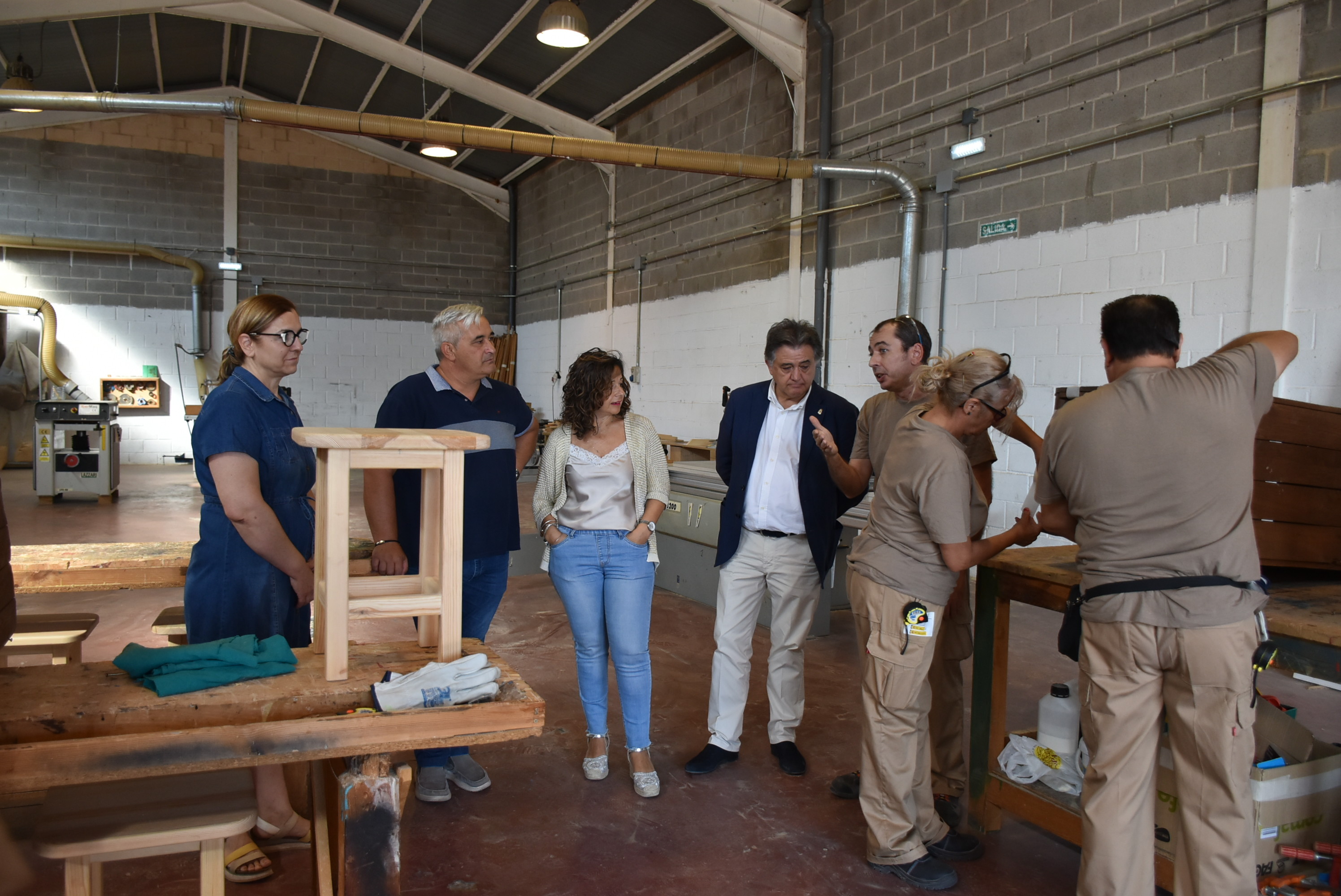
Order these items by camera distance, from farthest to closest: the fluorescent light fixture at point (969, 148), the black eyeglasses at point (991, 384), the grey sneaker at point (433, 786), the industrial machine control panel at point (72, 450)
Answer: the industrial machine control panel at point (72, 450)
the fluorescent light fixture at point (969, 148)
the grey sneaker at point (433, 786)
the black eyeglasses at point (991, 384)

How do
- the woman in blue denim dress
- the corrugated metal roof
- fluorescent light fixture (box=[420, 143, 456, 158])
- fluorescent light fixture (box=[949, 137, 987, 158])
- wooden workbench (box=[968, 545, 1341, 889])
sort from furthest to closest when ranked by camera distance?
fluorescent light fixture (box=[420, 143, 456, 158]) < the corrugated metal roof < fluorescent light fixture (box=[949, 137, 987, 158]) < the woman in blue denim dress < wooden workbench (box=[968, 545, 1341, 889])

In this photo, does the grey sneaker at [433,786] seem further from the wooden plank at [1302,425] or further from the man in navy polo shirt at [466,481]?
the wooden plank at [1302,425]

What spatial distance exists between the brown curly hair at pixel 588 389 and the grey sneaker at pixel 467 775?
1038 millimetres

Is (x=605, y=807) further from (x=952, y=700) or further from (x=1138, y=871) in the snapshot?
(x=1138, y=871)

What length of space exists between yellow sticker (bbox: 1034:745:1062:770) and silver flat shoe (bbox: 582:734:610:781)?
1207 millimetres

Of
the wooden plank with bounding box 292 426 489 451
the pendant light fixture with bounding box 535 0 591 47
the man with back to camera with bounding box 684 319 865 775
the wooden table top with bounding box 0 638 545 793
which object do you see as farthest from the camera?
the pendant light fixture with bounding box 535 0 591 47

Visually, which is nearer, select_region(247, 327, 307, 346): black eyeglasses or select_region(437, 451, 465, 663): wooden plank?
select_region(437, 451, 465, 663): wooden plank

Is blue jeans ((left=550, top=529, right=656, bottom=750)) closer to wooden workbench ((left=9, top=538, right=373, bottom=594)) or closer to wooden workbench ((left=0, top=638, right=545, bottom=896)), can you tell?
wooden workbench ((left=9, top=538, right=373, bottom=594))

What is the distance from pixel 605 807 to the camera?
2.46 meters

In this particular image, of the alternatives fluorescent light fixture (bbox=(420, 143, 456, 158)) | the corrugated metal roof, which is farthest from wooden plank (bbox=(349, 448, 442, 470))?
fluorescent light fixture (bbox=(420, 143, 456, 158))

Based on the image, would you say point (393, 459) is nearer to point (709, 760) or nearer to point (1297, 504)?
point (709, 760)

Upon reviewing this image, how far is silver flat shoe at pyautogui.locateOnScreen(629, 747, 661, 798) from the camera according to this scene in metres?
2.51

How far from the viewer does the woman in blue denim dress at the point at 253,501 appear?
1.82 m

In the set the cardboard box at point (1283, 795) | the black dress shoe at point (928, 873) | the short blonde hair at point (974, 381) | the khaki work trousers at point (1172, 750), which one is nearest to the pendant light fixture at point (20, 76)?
the short blonde hair at point (974, 381)
